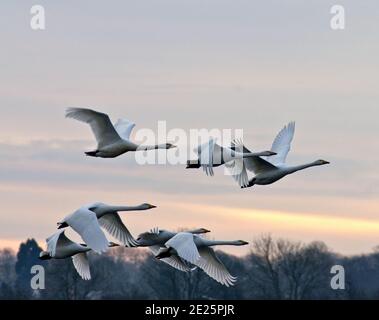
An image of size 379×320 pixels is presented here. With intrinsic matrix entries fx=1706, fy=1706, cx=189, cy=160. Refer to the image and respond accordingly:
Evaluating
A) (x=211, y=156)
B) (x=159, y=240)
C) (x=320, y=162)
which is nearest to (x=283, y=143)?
(x=320, y=162)

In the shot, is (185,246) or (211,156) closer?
(185,246)

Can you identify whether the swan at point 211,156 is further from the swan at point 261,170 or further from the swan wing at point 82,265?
the swan wing at point 82,265

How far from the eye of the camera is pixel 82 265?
52125 millimetres

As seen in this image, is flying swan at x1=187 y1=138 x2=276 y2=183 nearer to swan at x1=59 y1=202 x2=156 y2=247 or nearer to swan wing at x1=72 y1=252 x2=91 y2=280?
swan at x1=59 y1=202 x2=156 y2=247

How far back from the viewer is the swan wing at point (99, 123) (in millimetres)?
50438

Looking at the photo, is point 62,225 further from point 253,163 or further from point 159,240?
point 253,163

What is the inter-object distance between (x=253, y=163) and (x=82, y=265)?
6.11 m

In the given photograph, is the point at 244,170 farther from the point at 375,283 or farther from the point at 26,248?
the point at 26,248

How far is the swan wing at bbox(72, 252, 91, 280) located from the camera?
169ft
